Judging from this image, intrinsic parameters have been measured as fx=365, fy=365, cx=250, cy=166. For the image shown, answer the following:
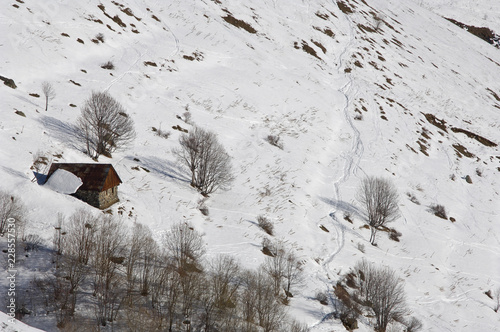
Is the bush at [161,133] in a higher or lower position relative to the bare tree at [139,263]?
lower

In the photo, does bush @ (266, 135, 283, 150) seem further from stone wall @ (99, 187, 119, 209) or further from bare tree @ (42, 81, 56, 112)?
bare tree @ (42, 81, 56, 112)

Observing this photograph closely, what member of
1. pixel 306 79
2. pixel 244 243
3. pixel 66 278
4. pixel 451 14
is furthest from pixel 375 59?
pixel 451 14

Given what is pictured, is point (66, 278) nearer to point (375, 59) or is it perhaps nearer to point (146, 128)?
point (146, 128)

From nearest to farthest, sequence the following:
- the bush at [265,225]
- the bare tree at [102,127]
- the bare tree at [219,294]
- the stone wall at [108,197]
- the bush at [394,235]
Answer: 1. the bare tree at [219,294]
2. the stone wall at [108,197]
3. the bush at [265,225]
4. the bare tree at [102,127]
5. the bush at [394,235]

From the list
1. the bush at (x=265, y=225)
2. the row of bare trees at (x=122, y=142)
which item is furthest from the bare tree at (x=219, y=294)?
the row of bare trees at (x=122, y=142)

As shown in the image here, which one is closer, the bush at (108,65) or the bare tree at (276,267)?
the bare tree at (276,267)

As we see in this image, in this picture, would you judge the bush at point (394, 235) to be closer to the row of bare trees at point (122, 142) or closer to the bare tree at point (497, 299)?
the bare tree at point (497, 299)

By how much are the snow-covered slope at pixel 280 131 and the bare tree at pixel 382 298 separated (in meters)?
Result: 2.32

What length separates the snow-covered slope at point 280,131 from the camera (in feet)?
90.5

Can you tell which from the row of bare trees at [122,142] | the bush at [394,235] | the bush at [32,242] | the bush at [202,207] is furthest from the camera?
the bush at [394,235]

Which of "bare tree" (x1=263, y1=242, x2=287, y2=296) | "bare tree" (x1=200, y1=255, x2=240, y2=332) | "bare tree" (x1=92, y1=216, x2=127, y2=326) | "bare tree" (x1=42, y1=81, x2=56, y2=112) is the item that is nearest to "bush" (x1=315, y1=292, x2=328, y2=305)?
"bare tree" (x1=263, y1=242, x2=287, y2=296)

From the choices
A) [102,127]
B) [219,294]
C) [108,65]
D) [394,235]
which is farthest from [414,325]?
[108,65]

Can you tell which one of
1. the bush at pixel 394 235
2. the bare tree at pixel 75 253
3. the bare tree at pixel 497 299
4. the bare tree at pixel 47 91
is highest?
the bare tree at pixel 497 299

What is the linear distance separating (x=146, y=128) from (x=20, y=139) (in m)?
11.8
